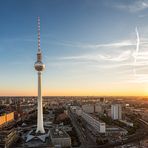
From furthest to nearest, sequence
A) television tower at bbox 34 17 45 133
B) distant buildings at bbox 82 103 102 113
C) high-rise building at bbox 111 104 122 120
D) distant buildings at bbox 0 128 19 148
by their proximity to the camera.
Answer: distant buildings at bbox 82 103 102 113 < high-rise building at bbox 111 104 122 120 < television tower at bbox 34 17 45 133 < distant buildings at bbox 0 128 19 148

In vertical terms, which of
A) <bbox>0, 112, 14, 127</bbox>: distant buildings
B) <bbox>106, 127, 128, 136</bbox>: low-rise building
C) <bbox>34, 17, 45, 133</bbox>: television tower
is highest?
<bbox>34, 17, 45, 133</bbox>: television tower

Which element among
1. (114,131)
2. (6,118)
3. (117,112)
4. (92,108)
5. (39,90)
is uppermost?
(39,90)

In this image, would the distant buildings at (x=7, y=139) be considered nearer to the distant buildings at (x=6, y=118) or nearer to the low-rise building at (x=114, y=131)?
the low-rise building at (x=114, y=131)

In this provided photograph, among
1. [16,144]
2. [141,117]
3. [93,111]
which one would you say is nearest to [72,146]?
[16,144]

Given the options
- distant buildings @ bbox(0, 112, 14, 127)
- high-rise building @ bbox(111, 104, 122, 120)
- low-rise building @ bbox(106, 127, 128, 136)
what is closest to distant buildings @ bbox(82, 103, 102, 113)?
high-rise building @ bbox(111, 104, 122, 120)

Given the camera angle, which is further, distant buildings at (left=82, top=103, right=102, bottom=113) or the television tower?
distant buildings at (left=82, top=103, right=102, bottom=113)

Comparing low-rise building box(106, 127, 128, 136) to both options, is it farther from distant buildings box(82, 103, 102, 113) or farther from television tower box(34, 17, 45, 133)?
distant buildings box(82, 103, 102, 113)

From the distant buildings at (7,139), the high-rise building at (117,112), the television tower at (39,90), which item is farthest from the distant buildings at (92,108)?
the distant buildings at (7,139)

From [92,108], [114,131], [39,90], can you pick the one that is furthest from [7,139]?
[92,108]

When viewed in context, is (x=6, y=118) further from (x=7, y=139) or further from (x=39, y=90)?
(x=7, y=139)

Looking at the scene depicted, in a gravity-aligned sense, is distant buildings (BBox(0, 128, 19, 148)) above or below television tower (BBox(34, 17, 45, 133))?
below

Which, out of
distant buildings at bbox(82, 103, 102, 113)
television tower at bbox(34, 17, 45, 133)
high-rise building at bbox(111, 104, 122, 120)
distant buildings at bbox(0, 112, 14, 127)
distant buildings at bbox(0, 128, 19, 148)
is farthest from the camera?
distant buildings at bbox(82, 103, 102, 113)
